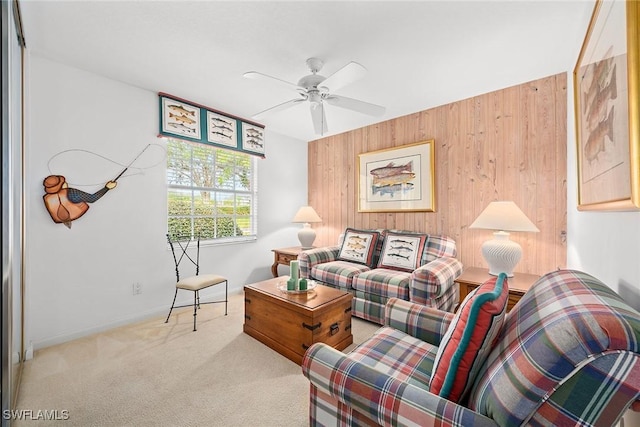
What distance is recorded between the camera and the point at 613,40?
1043 millimetres

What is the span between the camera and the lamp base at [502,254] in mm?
2361

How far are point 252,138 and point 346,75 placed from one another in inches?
87.6

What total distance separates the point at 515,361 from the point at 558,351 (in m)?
0.13

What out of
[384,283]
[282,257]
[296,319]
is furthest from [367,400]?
[282,257]

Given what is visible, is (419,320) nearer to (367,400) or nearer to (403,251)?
(367,400)

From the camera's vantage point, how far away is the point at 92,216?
8.23 ft

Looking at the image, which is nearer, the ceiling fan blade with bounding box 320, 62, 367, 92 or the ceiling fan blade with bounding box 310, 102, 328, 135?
the ceiling fan blade with bounding box 320, 62, 367, 92

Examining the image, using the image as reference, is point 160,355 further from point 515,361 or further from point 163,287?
point 515,361

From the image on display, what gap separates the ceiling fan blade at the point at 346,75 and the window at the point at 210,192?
198 centimetres

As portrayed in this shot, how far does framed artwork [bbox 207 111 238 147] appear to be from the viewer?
3.32m

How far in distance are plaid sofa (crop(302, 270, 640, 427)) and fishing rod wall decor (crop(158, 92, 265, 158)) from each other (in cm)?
292

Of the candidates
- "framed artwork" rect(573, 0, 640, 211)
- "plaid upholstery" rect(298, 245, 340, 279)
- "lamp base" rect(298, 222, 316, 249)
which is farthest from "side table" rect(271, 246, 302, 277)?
"framed artwork" rect(573, 0, 640, 211)

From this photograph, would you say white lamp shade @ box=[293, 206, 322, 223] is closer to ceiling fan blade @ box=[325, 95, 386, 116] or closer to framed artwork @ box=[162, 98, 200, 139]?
framed artwork @ box=[162, 98, 200, 139]

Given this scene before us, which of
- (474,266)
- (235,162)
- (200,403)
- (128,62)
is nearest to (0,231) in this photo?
(200,403)
